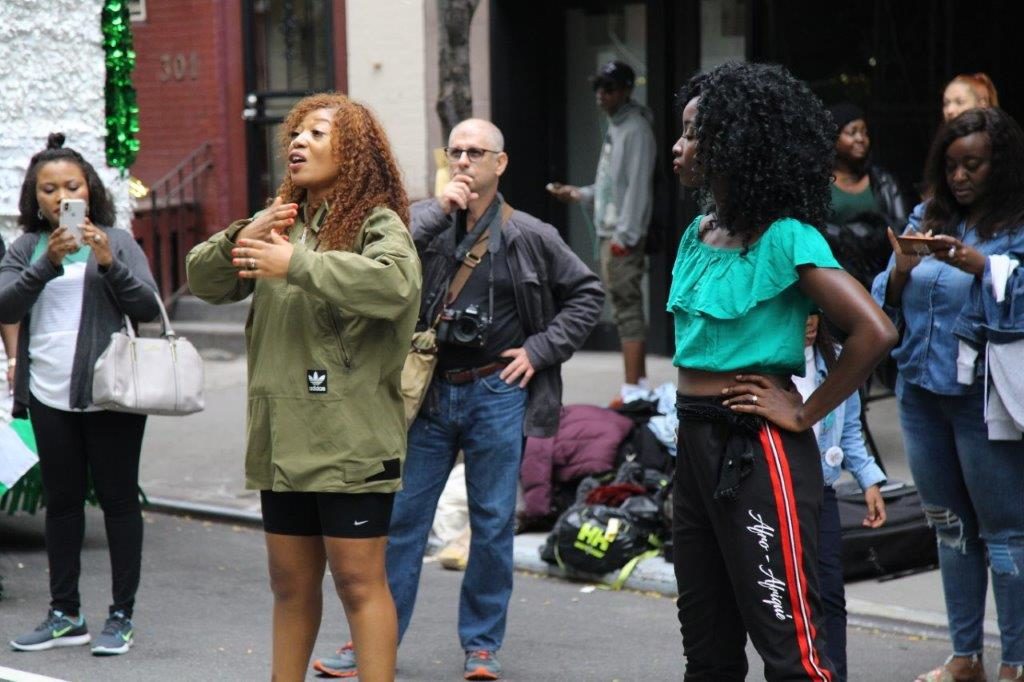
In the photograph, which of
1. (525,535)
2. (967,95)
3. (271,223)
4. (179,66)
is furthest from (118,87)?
(179,66)

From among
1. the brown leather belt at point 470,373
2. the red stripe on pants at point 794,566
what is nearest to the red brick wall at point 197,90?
the brown leather belt at point 470,373

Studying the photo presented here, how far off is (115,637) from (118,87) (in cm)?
343

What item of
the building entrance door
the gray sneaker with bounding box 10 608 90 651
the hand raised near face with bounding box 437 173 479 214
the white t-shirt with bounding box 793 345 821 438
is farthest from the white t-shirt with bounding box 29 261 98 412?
the building entrance door

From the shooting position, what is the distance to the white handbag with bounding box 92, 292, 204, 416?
216 inches

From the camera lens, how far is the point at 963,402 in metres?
4.97

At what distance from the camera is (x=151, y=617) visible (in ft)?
20.4

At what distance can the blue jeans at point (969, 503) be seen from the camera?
16.2 feet

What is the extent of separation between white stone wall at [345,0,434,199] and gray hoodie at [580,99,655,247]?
200 centimetres

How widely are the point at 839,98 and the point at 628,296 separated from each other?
239cm

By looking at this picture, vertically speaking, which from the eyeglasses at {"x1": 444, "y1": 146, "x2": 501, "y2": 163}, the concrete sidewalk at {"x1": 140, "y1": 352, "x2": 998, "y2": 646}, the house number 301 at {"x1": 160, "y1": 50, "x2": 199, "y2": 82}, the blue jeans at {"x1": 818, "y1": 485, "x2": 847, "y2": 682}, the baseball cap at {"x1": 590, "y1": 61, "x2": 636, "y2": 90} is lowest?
the concrete sidewalk at {"x1": 140, "y1": 352, "x2": 998, "y2": 646}

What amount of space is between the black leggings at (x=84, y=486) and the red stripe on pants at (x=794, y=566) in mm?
2908

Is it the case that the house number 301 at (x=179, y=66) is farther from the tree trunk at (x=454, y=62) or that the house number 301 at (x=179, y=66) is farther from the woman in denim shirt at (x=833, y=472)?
the woman in denim shirt at (x=833, y=472)

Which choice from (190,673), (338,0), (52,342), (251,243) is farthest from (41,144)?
(338,0)

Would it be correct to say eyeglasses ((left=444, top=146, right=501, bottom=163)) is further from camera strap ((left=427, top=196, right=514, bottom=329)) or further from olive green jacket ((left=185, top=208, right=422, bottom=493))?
olive green jacket ((left=185, top=208, right=422, bottom=493))
